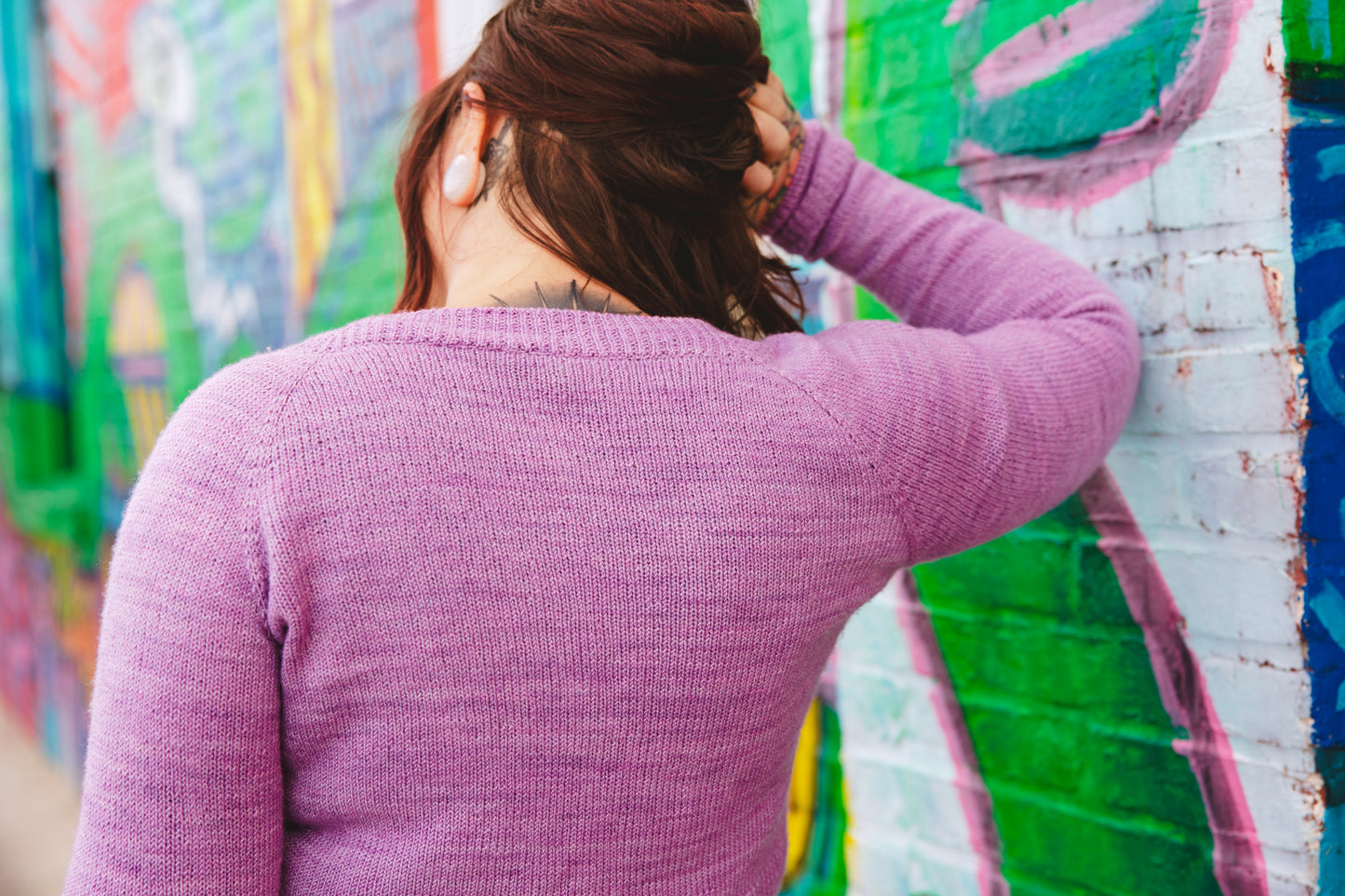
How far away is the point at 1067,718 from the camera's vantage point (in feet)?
4.82

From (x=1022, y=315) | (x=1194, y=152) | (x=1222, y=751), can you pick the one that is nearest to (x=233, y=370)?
(x=1022, y=315)

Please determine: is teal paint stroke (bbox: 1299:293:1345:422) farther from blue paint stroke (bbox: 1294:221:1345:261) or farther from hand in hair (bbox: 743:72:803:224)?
hand in hair (bbox: 743:72:803:224)

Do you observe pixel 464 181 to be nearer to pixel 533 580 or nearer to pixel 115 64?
pixel 533 580

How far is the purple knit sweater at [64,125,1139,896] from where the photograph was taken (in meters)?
0.76

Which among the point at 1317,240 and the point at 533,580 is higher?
the point at 1317,240

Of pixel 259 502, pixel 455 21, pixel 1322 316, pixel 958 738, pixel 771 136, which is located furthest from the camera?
pixel 455 21

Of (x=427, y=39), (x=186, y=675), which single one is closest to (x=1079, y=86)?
(x=186, y=675)

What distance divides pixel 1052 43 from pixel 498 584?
1.12 meters

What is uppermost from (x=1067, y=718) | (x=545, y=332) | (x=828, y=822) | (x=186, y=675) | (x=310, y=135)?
(x=310, y=135)

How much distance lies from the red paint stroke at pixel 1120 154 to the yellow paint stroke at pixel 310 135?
2.13 meters

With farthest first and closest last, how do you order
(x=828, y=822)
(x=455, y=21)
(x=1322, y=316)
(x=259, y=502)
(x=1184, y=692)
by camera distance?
1. (x=455, y=21)
2. (x=828, y=822)
3. (x=1184, y=692)
4. (x=1322, y=316)
5. (x=259, y=502)

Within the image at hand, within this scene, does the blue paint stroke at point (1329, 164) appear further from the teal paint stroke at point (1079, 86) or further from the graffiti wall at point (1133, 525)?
the teal paint stroke at point (1079, 86)

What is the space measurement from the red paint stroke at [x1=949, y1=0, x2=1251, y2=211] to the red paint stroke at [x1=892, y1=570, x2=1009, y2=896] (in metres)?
0.64

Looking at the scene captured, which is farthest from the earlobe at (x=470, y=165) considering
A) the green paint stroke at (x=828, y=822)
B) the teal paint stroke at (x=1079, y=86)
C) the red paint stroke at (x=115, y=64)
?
the red paint stroke at (x=115, y=64)
